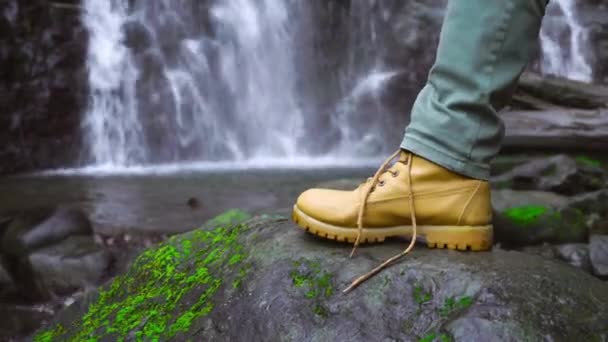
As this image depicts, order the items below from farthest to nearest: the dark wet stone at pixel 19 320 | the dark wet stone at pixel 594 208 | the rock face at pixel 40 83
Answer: the rock face at pixel 40 83, the dark wet stone at pixel 594 208, the dark wet stone at pixel 19 320

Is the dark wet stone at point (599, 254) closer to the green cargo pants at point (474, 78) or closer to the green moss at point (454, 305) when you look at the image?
the green cargo pants at point (474, 78)

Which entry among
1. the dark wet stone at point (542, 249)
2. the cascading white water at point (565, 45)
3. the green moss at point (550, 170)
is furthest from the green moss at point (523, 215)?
the cascading white water at point (565, 45)

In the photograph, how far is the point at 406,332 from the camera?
169 centimetres

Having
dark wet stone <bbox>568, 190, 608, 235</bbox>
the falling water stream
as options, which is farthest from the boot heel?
the falling water stream

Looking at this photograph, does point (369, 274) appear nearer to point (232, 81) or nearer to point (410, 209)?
point (410, 209)

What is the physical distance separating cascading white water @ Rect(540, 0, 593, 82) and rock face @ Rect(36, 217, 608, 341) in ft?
37.7

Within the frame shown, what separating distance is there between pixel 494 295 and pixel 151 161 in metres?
9.82

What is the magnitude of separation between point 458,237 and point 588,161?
18.2 ft

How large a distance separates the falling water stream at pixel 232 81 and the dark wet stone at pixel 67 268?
569 centimetres

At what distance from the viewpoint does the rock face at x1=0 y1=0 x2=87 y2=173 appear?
33.6 feet

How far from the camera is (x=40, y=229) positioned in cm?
527

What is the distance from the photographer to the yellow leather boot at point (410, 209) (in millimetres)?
1954

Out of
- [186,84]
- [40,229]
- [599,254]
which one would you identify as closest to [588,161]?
[599,254]

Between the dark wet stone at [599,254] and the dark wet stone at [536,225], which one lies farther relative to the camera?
the dark wet stone at [536,225]
